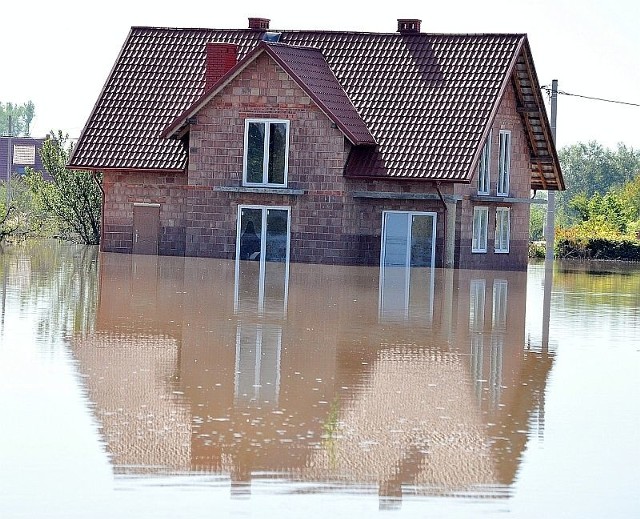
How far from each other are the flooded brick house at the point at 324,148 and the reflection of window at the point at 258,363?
65.1ft

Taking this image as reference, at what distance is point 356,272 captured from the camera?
1438 inches

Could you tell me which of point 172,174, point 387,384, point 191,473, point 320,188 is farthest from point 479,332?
point 172,174

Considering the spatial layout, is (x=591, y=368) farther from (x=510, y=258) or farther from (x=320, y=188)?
(x=510, y=258)

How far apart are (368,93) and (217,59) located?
4445 mm

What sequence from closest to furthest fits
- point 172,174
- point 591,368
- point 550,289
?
point 591,368
point 550,289
point 172,174

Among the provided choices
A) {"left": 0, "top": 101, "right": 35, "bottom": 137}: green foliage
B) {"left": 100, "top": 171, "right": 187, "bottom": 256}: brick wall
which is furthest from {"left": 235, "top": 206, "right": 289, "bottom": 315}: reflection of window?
{"left": 0, "top": 101, "right": 35, "bottom": 137}: green foliage

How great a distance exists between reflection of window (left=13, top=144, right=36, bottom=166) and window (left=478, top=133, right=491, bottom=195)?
2426 inches

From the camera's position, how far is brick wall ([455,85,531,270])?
1602 inches

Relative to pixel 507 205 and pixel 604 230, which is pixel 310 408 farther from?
pixel 604 230

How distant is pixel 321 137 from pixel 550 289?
9065mm

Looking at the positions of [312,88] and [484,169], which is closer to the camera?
[312,88]

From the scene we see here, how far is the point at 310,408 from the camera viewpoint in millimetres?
13523

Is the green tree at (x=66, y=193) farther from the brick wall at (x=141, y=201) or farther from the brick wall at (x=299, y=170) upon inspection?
the brick wall at (x=299, y=170)

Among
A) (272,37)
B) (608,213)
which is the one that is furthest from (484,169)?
(608,213)
